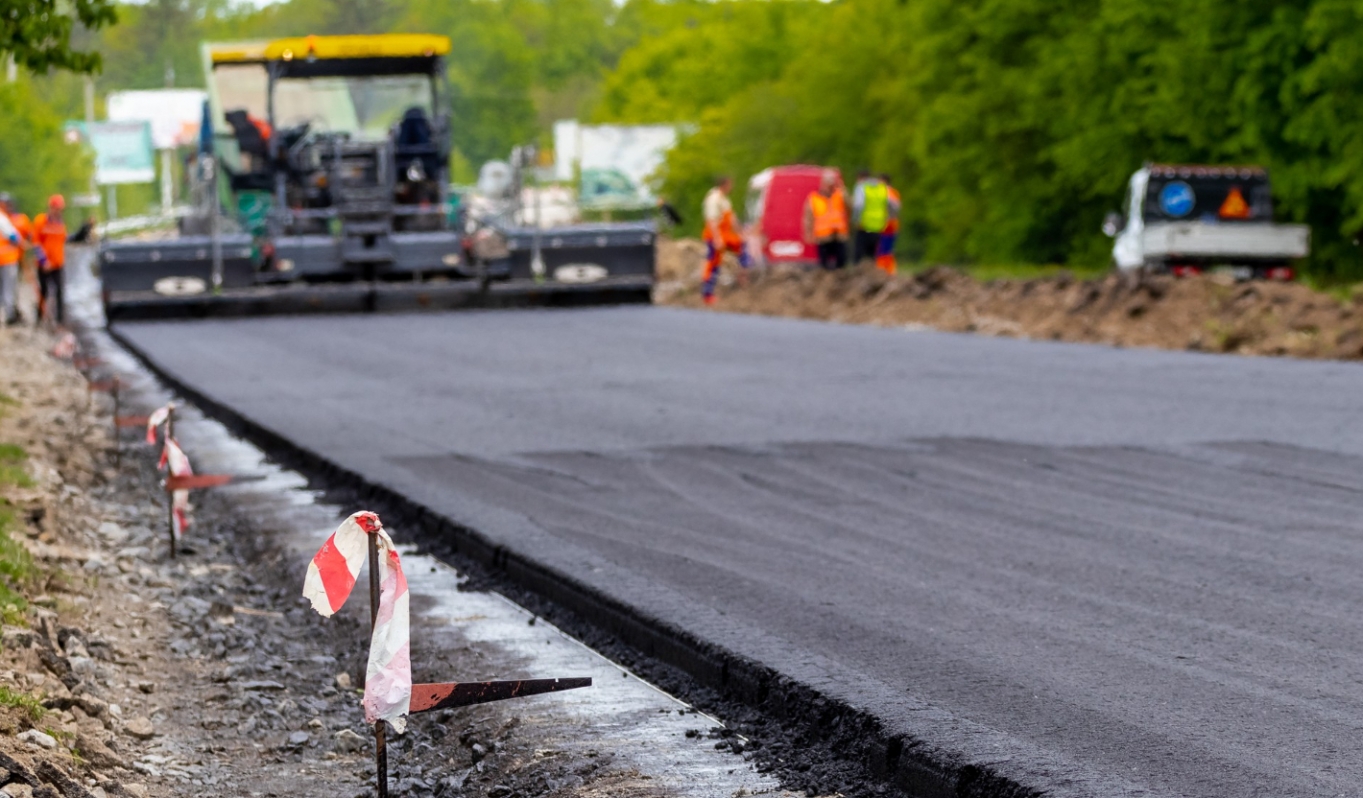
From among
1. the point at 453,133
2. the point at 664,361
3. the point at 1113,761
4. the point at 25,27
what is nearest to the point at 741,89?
the point at 453,133

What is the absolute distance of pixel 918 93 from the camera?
186 feet

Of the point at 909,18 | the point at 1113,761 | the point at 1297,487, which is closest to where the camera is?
the point at 1113,761

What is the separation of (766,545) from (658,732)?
241cm

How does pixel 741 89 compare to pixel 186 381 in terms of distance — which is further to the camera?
pixel 741 89

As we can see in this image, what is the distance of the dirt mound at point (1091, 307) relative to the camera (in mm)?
18094

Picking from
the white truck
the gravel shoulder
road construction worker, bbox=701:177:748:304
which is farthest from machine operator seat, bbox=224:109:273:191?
the gravel shoulder

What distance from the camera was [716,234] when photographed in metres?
29.5

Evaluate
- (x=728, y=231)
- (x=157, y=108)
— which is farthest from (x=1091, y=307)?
(x=157, y=108)

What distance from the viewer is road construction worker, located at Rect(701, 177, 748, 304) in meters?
28.9

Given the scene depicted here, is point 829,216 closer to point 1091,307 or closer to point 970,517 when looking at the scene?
point 1091,307

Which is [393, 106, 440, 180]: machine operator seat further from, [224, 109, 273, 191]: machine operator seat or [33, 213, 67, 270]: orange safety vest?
[33, 213, 67, 270]: orange safety vest

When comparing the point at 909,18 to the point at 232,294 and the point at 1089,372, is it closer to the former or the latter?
the point at 232,294

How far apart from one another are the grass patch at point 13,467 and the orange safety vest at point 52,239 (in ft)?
53.7

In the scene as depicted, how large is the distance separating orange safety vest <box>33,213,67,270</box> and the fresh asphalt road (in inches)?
438
